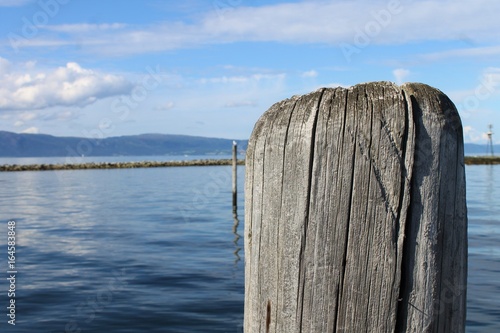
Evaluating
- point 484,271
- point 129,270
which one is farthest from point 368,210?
point 129,270

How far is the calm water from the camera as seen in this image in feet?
37.8

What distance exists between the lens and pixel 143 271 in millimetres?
15883

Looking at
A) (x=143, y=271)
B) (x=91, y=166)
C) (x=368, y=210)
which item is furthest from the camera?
(x=91, y=166)

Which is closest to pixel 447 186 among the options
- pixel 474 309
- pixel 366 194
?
pixel 366 194

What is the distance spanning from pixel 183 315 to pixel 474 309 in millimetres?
5687

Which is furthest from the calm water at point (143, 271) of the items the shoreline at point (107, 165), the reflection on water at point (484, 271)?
the shoreline at point (107, 165)

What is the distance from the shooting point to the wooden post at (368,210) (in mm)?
1891

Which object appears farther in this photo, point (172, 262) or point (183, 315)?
point (172, 262)

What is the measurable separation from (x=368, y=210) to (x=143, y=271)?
47.9 ft

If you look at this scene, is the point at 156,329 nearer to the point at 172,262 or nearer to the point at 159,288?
the point at 159,288

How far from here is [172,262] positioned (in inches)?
671

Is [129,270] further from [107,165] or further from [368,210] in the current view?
[107,165]

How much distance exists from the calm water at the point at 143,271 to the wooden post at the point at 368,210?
9.24 m

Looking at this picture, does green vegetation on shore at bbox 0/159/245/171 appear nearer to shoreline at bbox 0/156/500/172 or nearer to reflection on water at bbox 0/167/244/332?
shoreline at bbox 0/156/500/172
